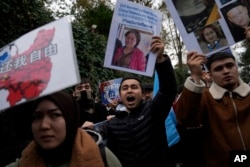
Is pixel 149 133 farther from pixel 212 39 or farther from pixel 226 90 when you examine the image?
pixel 212 39

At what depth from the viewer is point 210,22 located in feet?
8.91

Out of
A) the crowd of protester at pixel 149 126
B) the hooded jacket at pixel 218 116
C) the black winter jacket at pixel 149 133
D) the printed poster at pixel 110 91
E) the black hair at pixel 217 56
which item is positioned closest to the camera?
the crowd of protester at pixel 149 126

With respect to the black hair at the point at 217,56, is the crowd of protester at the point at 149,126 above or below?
below

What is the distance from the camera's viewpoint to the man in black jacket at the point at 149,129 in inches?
103

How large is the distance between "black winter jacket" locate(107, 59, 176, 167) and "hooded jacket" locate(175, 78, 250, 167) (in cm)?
19

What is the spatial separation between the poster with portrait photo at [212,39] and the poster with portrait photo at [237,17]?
0.25 feet

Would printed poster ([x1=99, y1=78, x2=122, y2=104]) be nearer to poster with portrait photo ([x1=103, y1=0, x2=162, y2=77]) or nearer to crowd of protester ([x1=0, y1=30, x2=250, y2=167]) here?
crowd of protester ([x1=0, y1=30, x2=250, y2=167])

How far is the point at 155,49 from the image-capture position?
2561 mm

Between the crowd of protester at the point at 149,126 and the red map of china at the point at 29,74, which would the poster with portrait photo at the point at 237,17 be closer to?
the crowd of protester at the point at 149,126

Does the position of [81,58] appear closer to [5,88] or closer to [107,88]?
[107,88]

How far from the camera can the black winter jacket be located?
2639mm

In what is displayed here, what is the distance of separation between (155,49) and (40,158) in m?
1.16

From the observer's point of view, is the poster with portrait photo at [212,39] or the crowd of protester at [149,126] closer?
the crowd of protester at [149,126]

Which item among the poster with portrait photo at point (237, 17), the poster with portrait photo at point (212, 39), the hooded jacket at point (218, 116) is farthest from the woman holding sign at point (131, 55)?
the poster with portrait photo at point (237, 17)
